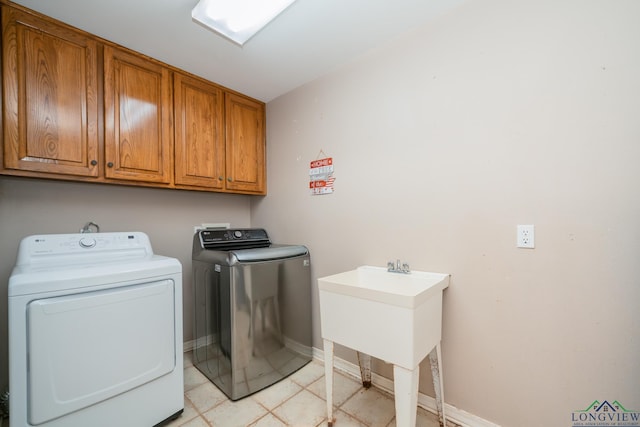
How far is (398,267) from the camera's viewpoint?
1.62 meters

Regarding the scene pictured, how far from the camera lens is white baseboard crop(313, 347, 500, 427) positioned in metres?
1.37

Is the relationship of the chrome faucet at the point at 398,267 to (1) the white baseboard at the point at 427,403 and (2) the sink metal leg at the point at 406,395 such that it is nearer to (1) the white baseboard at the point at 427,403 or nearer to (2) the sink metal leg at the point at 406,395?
(2) the sink metal leg at the point at 406,395

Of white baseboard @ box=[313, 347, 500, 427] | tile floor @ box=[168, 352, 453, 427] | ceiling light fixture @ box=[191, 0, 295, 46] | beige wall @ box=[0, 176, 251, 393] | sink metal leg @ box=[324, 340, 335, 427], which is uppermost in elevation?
ceiling light fixture @ box=[191, 0, 295, 46]

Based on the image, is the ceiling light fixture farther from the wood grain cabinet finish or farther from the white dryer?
the white dryer

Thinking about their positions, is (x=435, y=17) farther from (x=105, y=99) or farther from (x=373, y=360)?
(x=373, y=360)

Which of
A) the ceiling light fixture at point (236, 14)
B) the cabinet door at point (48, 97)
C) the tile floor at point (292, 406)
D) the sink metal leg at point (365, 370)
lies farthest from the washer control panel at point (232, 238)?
the ceiling light fixture at point (236, 14)

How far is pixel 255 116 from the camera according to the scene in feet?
8.21

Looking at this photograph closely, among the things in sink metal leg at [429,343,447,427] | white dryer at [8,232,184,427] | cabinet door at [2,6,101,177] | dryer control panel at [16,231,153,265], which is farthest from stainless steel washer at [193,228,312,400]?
sink metal leg at [429,343,447,427]

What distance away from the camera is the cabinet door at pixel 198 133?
1.99 m

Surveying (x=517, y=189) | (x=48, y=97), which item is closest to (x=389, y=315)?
(x=517, y=189)

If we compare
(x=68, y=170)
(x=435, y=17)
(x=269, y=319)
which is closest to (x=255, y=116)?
(x=68, y=170)

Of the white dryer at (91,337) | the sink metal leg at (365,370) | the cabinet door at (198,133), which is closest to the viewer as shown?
the white dryer at (91,337)

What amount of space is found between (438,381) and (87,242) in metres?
2.15

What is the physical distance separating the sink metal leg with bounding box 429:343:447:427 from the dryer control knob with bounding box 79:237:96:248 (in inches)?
81.3
